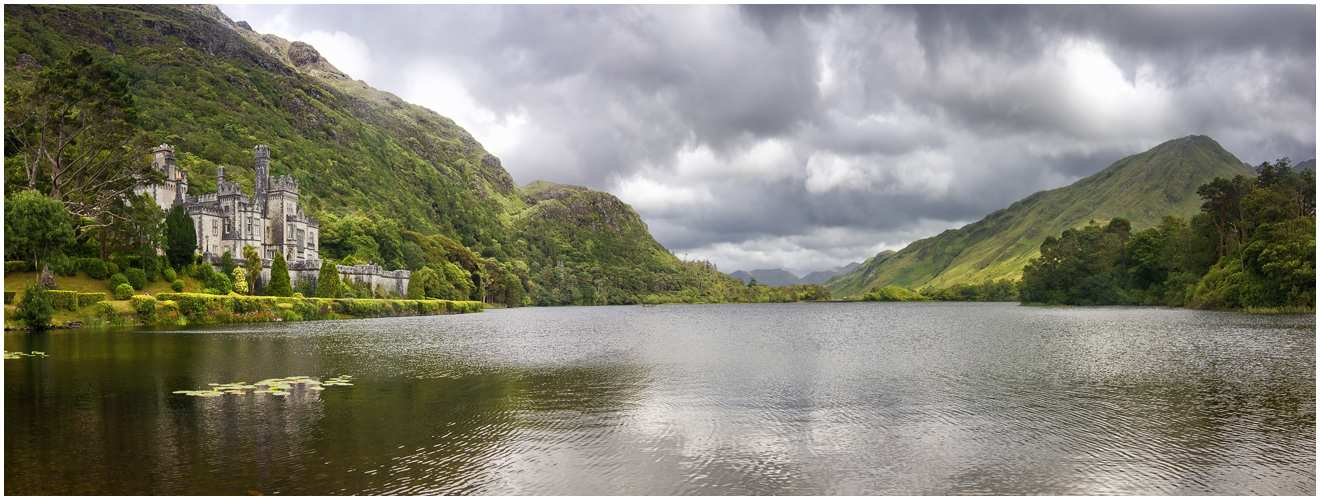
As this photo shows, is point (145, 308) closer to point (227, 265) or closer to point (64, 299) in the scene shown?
point (64, 299)

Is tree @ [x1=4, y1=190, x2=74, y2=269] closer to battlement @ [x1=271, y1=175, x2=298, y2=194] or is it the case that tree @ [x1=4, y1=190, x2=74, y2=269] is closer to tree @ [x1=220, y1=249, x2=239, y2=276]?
tree @ [x1=220, y1=249, x2=239, y2=276]

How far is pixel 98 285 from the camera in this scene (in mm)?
54000

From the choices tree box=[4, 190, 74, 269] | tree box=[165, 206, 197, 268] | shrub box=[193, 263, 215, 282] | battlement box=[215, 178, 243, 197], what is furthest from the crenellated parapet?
tree box=[4, 190, 74, 269]

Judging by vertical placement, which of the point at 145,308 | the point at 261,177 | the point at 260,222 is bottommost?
the point at 145,308

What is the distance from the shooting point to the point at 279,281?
7738cm

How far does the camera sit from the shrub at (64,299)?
151 feet

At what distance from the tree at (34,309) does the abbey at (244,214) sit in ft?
130

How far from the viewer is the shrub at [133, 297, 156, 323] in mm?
51312

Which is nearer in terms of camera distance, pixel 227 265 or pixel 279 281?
pixel 227 265

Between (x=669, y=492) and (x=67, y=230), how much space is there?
188 feet

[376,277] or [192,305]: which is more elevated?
[376,277]

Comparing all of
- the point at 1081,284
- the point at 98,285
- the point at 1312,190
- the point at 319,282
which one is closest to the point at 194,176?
the point at 319,282

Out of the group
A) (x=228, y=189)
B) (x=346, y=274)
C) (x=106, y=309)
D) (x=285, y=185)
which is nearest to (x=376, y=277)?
(x=346, y=274)

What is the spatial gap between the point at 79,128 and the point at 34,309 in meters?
19.4
